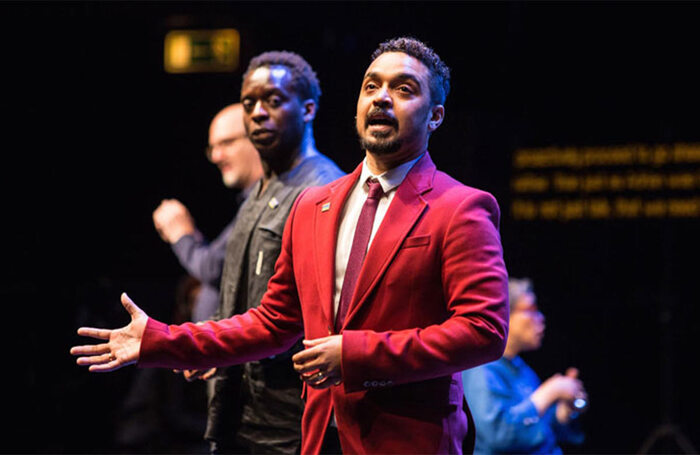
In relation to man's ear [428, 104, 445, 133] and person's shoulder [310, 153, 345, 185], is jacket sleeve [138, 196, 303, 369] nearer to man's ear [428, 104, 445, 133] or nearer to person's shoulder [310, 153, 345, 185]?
man's ear [428, 104, 445, 133]

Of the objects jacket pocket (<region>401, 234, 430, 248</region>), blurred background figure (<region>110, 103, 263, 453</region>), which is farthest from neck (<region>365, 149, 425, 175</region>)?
blurred background figure (<region>110, 103, 263, 453</region>)

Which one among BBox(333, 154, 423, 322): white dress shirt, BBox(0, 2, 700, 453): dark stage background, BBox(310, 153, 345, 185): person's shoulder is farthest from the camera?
BBox(0, 2, 700, 453): dark stage background

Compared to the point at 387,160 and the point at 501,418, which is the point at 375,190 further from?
the point at 501,418

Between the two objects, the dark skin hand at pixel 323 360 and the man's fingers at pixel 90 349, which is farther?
the man's fingers at pixel 90 349

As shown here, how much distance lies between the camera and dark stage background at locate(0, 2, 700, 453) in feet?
16.6

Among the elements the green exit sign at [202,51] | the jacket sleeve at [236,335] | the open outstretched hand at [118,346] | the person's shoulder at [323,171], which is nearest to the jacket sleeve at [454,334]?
the jacket sleeve at [236,335]

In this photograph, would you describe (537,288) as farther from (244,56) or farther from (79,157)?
(79,157)

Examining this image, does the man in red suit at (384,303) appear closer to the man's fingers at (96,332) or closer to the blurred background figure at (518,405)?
the man's fingers at (96,332)

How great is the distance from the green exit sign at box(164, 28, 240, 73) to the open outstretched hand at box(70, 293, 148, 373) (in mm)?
3970

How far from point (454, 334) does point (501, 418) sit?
1.91 meters

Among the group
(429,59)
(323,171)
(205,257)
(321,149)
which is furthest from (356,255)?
(321,149)

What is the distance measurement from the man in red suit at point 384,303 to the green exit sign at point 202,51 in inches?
149

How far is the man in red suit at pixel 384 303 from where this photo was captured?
5.45 feet

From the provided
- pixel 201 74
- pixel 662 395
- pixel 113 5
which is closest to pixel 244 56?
pixel 201 74
